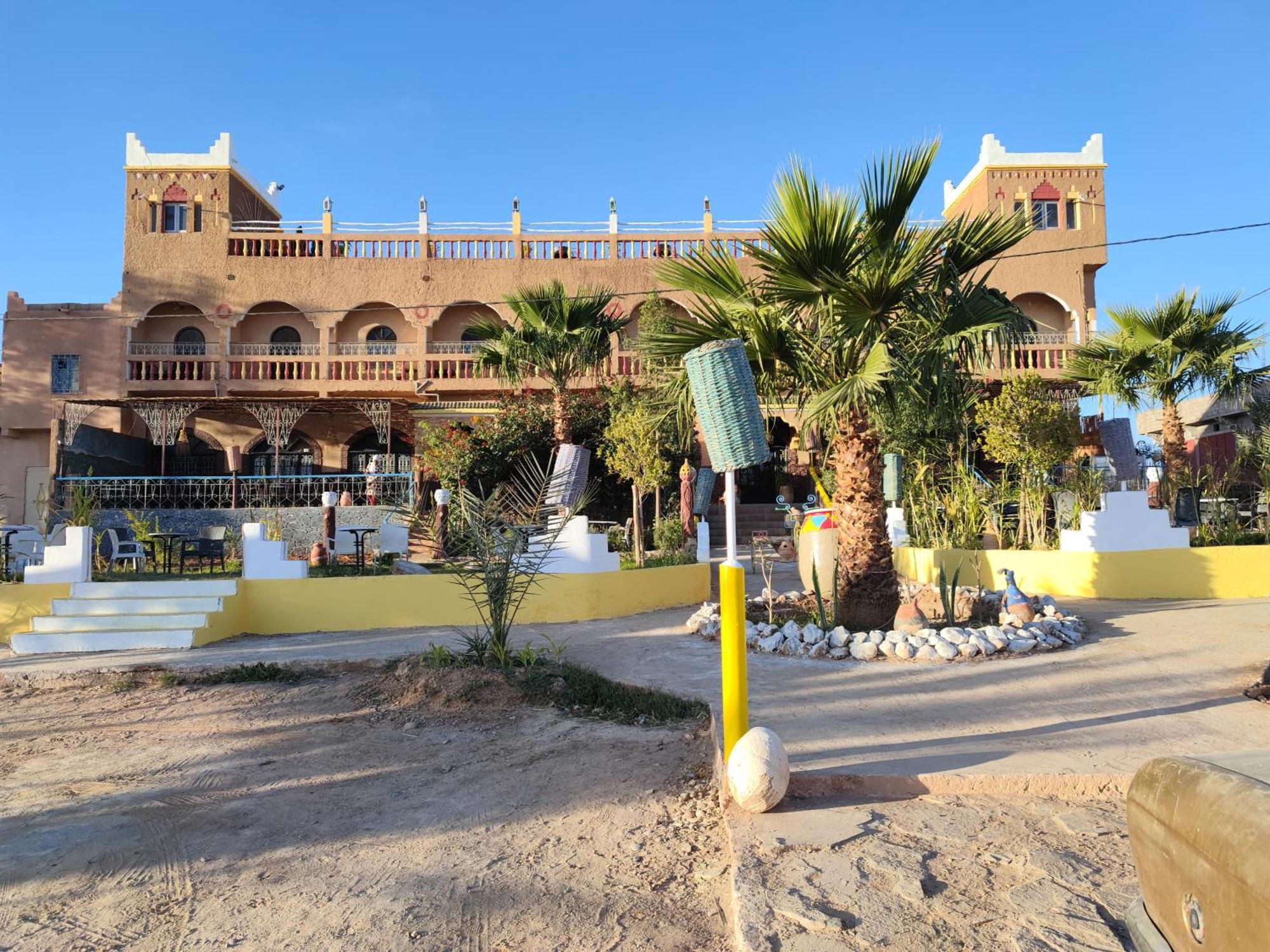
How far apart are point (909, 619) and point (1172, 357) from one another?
32.9 feet

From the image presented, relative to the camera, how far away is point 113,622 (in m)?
8.38

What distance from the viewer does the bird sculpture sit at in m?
7.25

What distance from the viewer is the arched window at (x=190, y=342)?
68.5 feet

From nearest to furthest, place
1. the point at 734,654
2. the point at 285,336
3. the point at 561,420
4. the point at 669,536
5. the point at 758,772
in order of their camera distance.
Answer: the point at 758,772, the point at 734,654, the point at 669,536, the point at 561,420, the point at 285,336

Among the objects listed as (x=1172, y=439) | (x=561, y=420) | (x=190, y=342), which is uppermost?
(x=190, y=342)

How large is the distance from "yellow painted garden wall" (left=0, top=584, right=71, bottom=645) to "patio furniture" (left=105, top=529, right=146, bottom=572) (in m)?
2.08

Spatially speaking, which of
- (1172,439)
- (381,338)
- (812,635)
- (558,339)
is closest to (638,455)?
(558,339)

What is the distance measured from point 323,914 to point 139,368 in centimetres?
2179

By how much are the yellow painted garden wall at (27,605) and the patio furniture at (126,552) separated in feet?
6.83

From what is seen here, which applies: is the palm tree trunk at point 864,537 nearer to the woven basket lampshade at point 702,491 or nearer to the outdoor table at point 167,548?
the woven basket lampshade at point 702,491

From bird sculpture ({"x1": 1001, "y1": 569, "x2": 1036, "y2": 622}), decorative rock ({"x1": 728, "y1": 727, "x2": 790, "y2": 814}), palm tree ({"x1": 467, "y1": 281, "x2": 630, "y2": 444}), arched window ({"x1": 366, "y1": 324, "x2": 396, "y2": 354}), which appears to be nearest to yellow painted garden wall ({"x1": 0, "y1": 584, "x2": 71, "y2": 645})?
palm tree ({"x1": 467, "y1": 281, "x2": 630, "y2": 444})

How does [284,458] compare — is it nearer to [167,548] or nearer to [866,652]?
[167,548]

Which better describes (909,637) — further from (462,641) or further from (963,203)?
(963,203)

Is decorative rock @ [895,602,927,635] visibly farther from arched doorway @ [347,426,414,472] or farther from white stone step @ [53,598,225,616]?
arched doorway @ [347,426,414,472]
